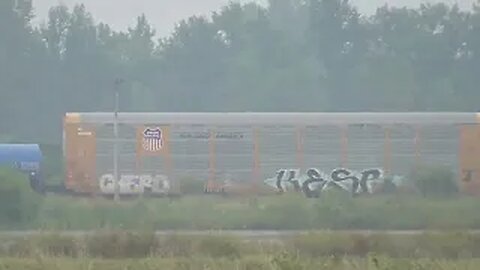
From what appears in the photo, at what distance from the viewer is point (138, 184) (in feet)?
95.2

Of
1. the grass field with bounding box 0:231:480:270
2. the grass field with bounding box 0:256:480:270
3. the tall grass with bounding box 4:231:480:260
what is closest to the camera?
the grass field with bounding box 0:256:480:270

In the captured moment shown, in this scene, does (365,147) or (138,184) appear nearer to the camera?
(138,184)

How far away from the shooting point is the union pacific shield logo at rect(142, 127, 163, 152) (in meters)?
29.6

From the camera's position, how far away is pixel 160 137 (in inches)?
1172

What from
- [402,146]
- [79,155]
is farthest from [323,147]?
[79,155]

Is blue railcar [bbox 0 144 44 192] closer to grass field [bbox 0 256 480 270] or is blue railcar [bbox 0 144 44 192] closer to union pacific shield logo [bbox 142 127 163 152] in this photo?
union pacific shield logo [bbox 142 127 163 152]

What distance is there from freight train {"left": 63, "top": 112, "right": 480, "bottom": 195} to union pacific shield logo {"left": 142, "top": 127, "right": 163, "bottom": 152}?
0.03m

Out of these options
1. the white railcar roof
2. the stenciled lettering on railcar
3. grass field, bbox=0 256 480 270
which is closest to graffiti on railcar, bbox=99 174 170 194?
the stenciled lettering on railcar

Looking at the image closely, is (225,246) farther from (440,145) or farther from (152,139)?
(440,145)

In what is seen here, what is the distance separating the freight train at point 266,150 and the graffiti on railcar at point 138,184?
0.03 m

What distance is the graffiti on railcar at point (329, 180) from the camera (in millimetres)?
28984

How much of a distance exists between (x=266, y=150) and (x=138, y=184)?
3.81 meters

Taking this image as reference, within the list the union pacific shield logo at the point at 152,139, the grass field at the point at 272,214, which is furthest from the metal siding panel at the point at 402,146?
the union pacific shield logo at the point at 152,139

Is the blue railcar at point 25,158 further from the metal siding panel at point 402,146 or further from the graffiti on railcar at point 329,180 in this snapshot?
the metal siding panel at point 402,146
